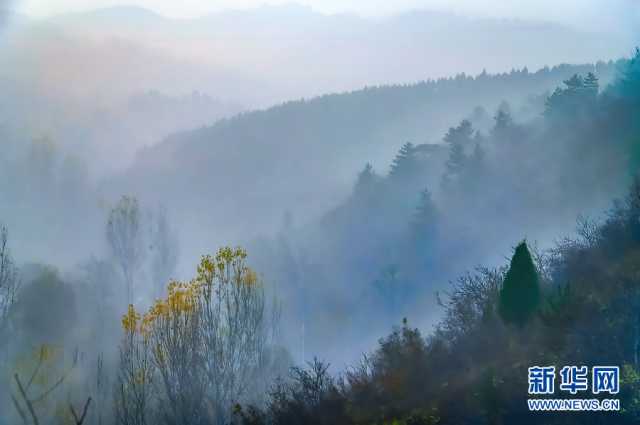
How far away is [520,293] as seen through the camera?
14750 millimetres

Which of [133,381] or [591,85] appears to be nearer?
[133,381]

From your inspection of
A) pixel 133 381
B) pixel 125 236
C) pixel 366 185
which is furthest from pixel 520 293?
pixel 366 185

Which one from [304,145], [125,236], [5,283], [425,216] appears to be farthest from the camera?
[304,145]

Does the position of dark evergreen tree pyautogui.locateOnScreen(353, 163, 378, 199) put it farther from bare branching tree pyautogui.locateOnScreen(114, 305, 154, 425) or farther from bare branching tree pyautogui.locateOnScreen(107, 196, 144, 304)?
bare branching tree pyautogui.locateOnScreen(114, 305, 154, 425)

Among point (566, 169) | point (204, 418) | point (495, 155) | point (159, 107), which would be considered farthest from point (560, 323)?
point (159, 107)

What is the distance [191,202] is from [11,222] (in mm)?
25764

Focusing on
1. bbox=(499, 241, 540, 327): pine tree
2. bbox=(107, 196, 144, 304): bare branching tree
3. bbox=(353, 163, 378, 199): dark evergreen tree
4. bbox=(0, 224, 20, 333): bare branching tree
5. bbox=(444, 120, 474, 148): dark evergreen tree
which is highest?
bbox=(444, 120, 474, 148): dark evergreen tree

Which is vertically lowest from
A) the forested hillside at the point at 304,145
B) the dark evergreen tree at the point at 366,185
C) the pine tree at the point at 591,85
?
the dark evergreen tree at the point at 366,185

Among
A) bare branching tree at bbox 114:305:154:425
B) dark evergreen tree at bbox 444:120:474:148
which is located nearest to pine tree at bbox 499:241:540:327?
bare branching tree at bbox 114:305:154:425

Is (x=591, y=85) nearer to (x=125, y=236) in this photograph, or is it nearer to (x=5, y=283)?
(x=125, y=236)

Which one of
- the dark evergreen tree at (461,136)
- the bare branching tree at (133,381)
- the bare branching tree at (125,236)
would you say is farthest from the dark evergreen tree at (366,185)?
the bare branching tree at (133,381)

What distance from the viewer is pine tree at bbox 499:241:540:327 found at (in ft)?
48.0

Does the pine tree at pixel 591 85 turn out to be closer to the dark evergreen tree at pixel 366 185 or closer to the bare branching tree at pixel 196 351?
the dark evergreen tree at pixel 366 185

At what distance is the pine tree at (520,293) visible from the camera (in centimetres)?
1463
